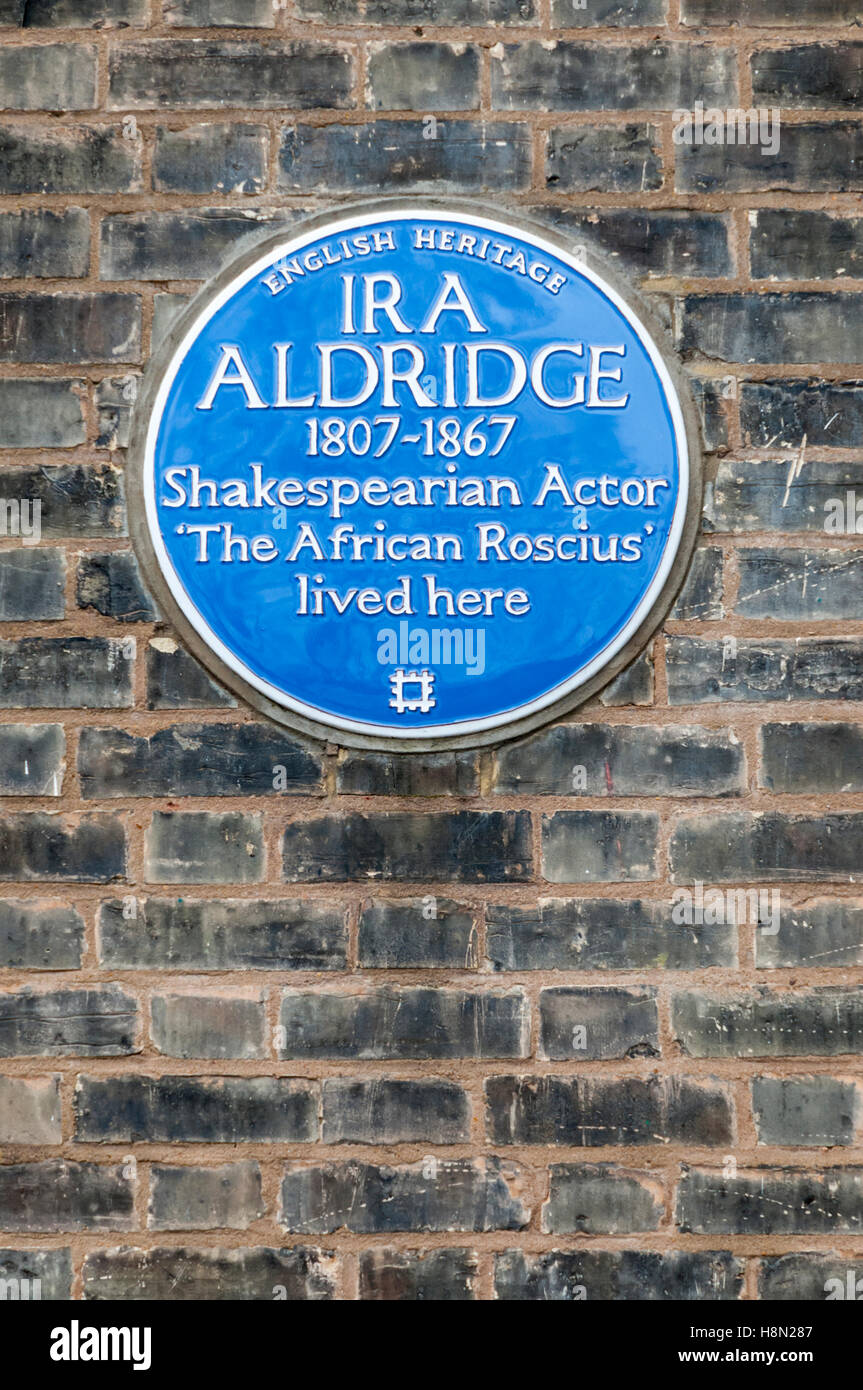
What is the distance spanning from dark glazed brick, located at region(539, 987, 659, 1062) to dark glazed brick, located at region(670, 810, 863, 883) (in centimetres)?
25

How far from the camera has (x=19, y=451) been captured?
2.31m

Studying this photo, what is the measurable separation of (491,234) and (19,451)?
3.24 feet

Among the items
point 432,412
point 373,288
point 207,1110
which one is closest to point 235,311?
point 373,288

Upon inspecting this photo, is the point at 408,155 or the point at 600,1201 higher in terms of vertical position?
the point at 408,155

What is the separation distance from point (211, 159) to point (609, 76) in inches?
30.5

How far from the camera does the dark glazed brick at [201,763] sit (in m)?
2.29

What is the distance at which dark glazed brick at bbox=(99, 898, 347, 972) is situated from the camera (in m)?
2.28

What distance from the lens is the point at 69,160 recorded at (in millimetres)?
2314

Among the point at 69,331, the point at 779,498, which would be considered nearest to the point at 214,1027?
the point at 69,331

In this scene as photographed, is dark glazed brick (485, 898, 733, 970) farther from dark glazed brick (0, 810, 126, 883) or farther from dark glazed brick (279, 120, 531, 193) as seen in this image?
dark glazed brick (279, 120, 531, 193)

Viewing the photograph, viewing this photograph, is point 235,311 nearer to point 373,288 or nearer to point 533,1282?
point 373,288

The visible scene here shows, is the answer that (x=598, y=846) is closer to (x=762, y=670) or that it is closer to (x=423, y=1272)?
(x=762, y=670)

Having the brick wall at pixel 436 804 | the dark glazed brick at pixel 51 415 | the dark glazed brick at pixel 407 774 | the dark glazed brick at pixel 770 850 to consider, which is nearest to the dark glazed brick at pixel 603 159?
the brick wall at pixel 436 804

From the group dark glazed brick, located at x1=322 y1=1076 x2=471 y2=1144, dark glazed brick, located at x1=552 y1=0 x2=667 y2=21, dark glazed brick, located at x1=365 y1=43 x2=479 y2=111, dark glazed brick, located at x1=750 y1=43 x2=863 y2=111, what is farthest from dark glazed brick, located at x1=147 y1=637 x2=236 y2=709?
dark glazed brick, located at x1=750 y1=43 x2=863 y2=111
